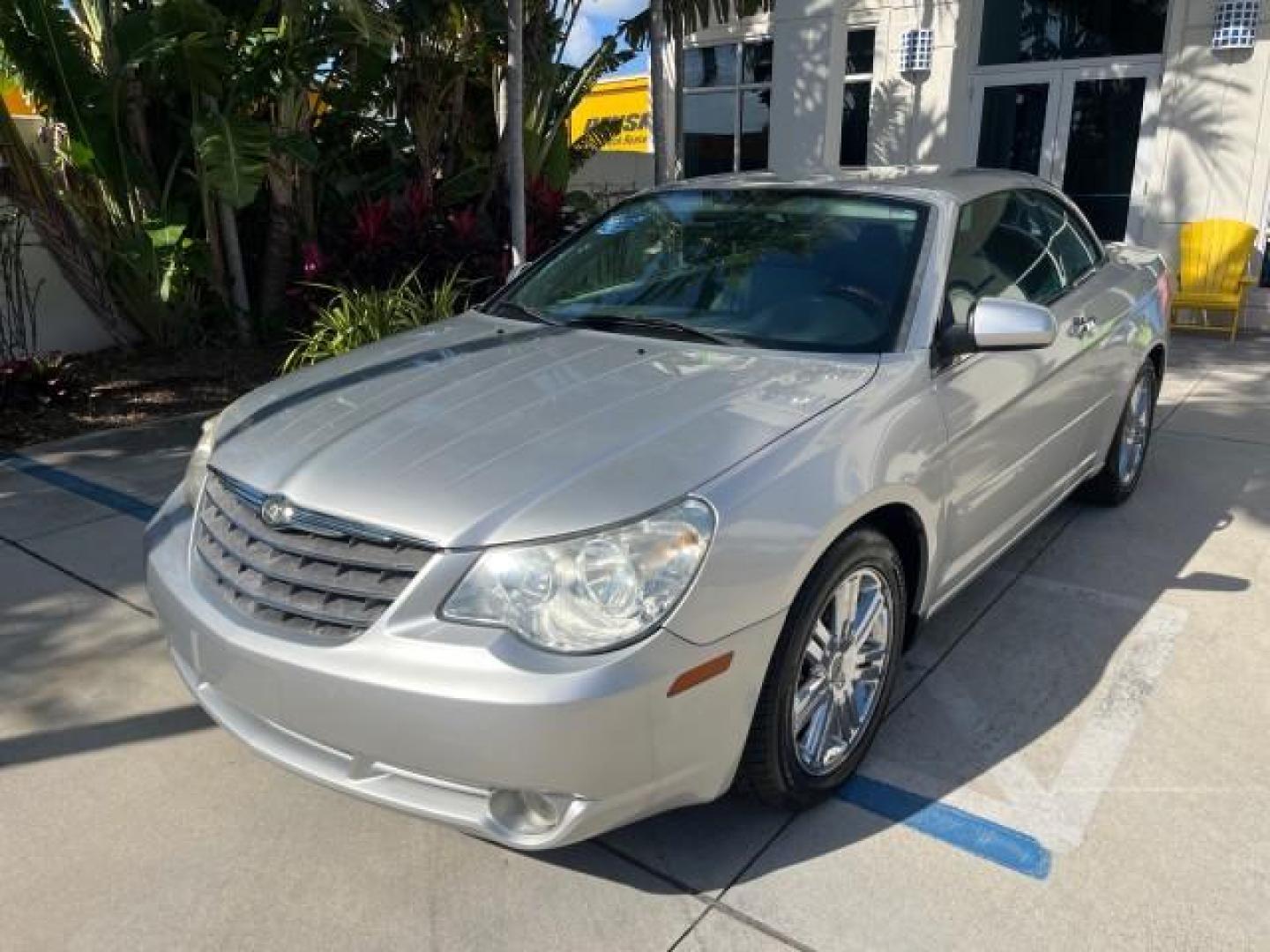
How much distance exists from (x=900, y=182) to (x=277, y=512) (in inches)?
99.1

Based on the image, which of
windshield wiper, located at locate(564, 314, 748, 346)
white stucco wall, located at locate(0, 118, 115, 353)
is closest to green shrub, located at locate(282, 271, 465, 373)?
white stucco wall, located at locate(0, 118, 115, 353)

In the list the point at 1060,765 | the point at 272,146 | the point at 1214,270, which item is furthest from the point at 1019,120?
the point at 1060,765

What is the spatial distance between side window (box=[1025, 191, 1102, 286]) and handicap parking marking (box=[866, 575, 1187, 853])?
1627mm

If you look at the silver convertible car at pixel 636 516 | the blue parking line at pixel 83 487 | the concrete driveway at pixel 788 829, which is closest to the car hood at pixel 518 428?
the silver convertible car at pixel 636 516

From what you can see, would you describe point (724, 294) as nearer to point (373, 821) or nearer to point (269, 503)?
point (269, 503)

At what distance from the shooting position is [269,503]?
2.47m

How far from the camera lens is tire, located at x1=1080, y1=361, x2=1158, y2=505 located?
483 centimetres

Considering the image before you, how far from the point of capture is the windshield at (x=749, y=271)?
3217mm

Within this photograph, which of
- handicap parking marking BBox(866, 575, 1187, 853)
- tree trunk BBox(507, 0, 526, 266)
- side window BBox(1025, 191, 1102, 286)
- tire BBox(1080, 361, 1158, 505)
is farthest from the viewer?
tree trunk BBox(507, 0, 526, 266)

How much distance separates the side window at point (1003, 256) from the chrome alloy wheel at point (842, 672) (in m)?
0.99

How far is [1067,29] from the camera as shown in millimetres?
10938

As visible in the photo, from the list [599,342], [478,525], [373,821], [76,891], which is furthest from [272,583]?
[599,342]

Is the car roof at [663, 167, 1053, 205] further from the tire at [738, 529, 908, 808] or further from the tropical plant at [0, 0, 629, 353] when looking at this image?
the tropical plant at [0, 0, 629, 353]

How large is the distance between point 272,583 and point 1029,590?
9.73 feet
